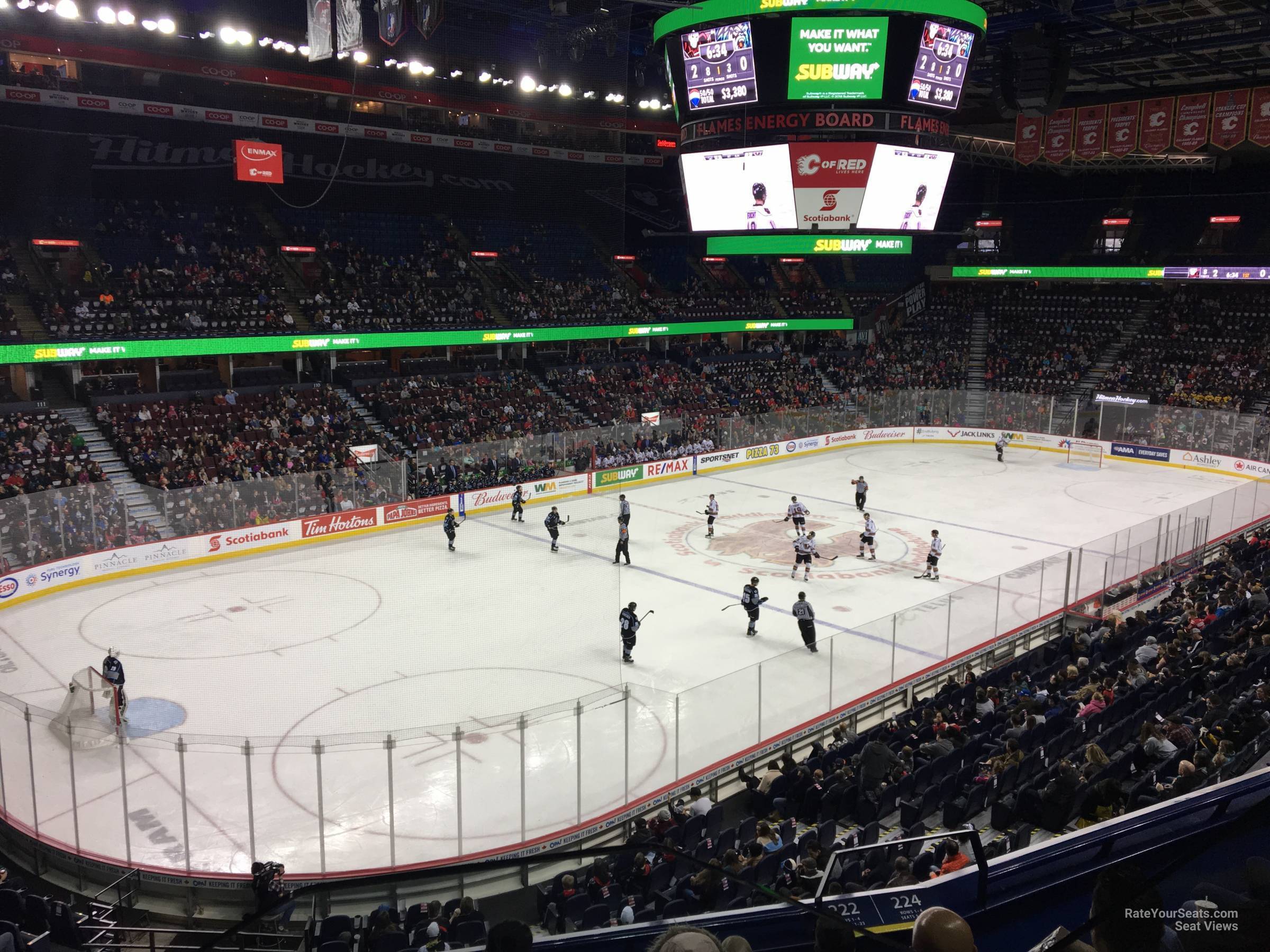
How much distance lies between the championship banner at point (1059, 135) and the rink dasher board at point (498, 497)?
1213cm

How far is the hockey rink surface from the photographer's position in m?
11.2

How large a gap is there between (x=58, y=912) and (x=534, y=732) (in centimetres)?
479

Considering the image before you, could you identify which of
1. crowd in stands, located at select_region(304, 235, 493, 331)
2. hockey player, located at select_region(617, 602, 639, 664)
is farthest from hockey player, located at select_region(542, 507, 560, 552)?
crowd in stands, located at select_region(304, 235, 493, 331)

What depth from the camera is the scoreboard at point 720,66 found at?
21.7m

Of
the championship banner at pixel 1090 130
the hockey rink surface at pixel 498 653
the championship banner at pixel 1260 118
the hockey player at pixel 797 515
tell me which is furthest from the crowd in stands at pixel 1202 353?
the hockey player at pixel 797 515

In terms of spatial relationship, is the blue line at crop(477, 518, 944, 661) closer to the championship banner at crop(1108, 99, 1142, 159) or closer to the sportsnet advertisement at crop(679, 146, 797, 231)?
the sportsnet advertisement at crop(679, 146, 797, 231)

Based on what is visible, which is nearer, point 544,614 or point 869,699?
point 869,699

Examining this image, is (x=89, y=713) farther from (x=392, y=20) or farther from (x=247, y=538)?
(x=392, y=20)

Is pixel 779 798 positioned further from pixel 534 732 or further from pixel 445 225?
pixel 445 225

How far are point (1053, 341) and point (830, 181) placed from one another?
95.5ft

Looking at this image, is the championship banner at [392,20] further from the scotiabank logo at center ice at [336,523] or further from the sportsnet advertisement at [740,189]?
the scotiabank logo at center ice at [336,523]

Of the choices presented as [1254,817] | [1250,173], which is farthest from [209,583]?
[1250,173]

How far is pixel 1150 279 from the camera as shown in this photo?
45562 mm

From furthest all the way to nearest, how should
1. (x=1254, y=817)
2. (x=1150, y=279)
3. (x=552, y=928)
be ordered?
1. (x=1150, y=279)
2. (x=552, y=928)
3. (x=1254, y=817)
